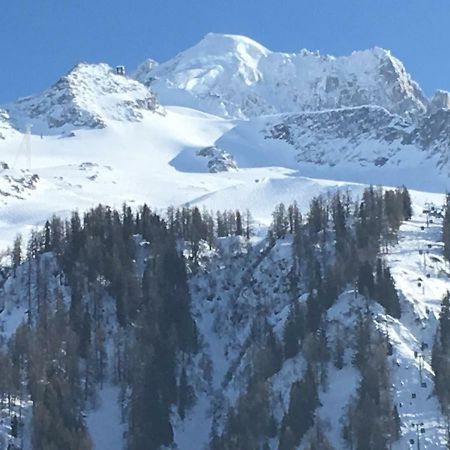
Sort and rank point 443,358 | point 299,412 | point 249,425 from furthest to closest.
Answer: point 443,358 → point 249,425 → point 299,412

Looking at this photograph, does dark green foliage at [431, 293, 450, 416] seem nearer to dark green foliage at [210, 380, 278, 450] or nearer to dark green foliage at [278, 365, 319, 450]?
dark green foliage at [278, 365, 319, 450]

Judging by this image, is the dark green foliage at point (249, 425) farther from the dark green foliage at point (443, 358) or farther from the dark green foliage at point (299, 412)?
the dark green foliage at point (443, 358)

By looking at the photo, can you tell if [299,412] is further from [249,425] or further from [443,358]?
[443,358]

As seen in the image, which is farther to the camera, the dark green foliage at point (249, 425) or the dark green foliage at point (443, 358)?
the dark green foliage at point (249, 425)

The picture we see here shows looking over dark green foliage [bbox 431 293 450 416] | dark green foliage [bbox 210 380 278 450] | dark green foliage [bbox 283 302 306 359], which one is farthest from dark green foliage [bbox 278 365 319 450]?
dark green foliage [bbox 431 293 450 416]

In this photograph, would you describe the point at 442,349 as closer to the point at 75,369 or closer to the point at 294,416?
the point at 294,416

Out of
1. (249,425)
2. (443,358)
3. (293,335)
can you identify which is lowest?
(249,425)

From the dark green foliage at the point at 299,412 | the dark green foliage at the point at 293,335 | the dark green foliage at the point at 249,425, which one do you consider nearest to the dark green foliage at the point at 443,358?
the dark green foliage at the point at 299,412

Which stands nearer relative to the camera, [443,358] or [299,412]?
[299,412]

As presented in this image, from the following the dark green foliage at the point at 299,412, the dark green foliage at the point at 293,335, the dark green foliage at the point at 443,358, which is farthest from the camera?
the dark green foliage at the point at 293,335

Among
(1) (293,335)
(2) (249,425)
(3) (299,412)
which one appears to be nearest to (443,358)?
(3) (299,412)

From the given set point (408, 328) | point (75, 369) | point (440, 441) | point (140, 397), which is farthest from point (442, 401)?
point (75, 369)

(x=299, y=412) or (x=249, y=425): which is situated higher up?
(x=299, y=412)

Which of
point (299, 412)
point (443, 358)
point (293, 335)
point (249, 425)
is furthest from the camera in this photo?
point (293, 335)
